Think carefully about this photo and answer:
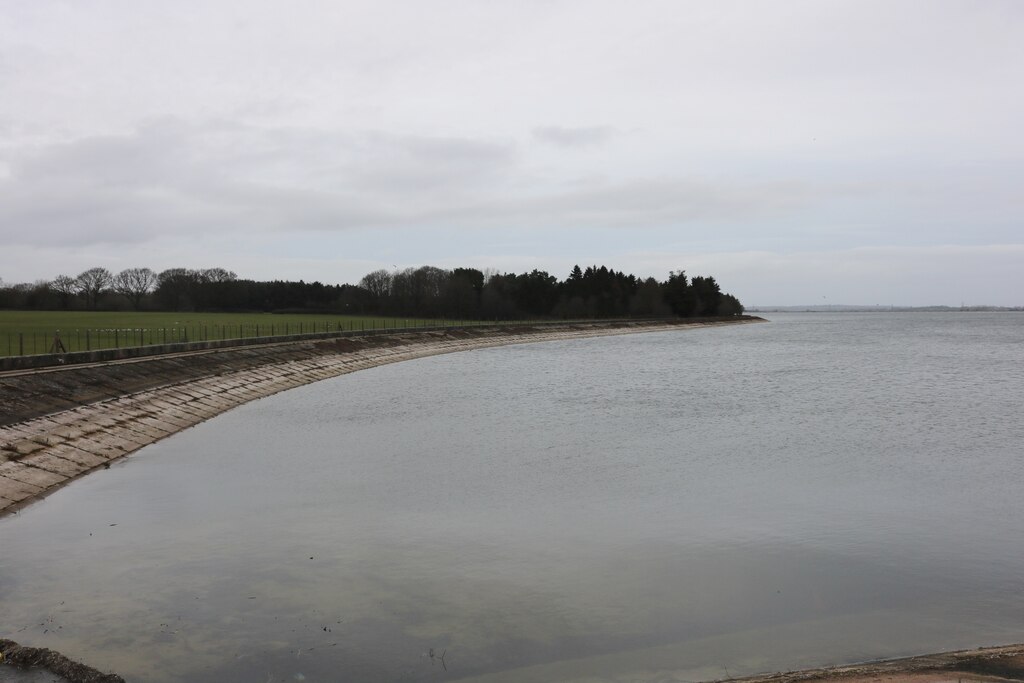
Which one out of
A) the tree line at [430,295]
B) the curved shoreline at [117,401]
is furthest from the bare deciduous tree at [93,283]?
the curved shoreline at [117,401]

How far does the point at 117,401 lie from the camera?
30.9 meters

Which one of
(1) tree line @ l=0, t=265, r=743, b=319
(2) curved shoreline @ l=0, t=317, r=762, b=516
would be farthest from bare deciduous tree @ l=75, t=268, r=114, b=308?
(2) curved shoreline @ l=0, t=317, r=762, b=516

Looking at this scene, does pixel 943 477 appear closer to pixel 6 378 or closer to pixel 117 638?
pixel 117 638

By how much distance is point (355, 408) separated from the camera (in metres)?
36.9

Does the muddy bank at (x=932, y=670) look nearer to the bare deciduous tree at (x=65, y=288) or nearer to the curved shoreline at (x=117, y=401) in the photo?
the curved shoreline at (x=117, y=401)

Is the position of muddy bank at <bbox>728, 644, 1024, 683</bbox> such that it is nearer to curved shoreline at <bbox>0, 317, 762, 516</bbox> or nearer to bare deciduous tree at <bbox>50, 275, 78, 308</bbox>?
curved shoreline at <bbox>0, 317, 762, 516</bbox>

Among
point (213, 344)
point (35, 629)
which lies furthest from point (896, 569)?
point (213, 344)

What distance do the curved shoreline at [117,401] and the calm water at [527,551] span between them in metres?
1.11

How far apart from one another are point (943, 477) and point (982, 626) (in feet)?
36.1

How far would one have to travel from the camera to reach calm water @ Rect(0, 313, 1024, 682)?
10.7 m

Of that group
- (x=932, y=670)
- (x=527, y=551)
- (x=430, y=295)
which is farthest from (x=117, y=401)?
(x=430, y=295)

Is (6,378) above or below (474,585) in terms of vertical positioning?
above

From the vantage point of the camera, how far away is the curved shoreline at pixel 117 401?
2194 cm

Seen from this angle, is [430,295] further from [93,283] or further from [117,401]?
[117,401]
